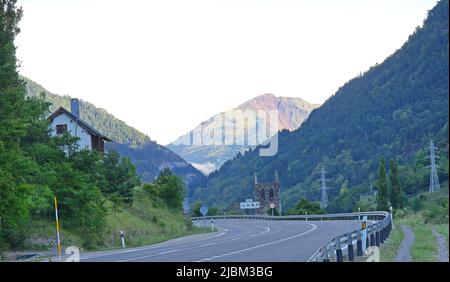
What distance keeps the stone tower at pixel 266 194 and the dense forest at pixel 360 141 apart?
24.8ft

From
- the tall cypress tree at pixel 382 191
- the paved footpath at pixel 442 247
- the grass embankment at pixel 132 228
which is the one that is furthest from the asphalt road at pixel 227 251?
the tall cypress tree at pixel 382 191

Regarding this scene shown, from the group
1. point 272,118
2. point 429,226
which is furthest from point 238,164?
point 272,118

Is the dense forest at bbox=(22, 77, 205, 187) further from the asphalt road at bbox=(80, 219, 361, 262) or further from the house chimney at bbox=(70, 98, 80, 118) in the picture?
the asphalt road at bbox=(80, 219, 361, 262)

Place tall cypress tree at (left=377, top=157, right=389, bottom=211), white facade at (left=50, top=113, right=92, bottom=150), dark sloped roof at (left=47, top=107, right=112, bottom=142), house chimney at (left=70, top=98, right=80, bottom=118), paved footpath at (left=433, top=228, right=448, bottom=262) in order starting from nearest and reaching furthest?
1. paved footpath at (left=433, top=228, right=448, bottom=262)
2. house chimney at (left=70, top=98, right=80, bottom=118)
3. dark sloped roof at (left=47, top=107, right=112, bottom=142)
4. white facade at (left=50, top=113, right=92, bottom=150)
5. tall cypress tree at (left=377, top=157, right=389, bottom=211)

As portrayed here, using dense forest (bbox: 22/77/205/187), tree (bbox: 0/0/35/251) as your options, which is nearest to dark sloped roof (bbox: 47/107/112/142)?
dense forest (bbox: 22/77/205/187)

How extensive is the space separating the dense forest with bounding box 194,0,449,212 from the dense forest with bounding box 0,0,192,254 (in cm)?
1693

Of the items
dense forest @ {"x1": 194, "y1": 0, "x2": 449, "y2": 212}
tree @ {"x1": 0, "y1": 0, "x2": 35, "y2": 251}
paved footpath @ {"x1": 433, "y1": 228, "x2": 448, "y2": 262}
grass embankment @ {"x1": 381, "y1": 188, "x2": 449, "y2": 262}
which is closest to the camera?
paved footpath @ {"x1": 433, "y1": 228, "x2": 448, "y2": 262}

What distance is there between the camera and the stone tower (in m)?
106

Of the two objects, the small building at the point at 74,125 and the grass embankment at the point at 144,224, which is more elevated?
the small building at the point at 74,125

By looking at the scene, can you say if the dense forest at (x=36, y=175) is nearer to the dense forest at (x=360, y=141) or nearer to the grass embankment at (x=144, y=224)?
the grass embankment at (x=144, y=224)

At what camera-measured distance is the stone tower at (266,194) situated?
10550 cm

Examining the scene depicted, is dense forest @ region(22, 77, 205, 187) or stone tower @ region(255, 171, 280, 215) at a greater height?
dense forest @ region(22, 77, 205, 187)

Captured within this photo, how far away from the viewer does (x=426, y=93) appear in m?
78.9
